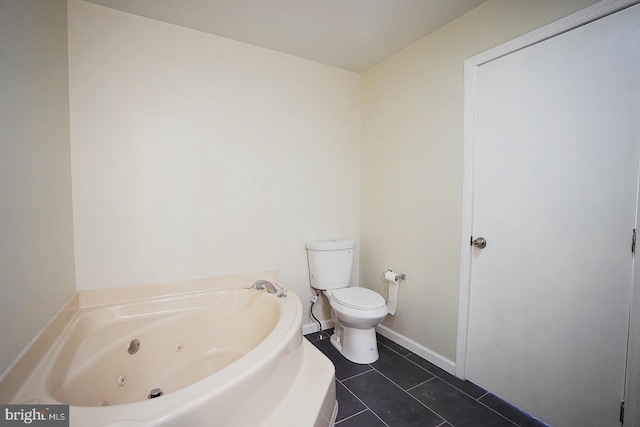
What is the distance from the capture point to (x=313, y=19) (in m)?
1.67

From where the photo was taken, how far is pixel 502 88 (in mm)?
1470

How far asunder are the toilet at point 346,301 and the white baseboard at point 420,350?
0.24m

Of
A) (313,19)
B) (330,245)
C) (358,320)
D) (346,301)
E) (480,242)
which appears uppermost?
(313,19)

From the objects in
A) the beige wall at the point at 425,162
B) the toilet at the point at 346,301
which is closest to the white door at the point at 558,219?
the beige wall at the point at 425,162

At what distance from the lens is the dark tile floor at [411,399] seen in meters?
1.37

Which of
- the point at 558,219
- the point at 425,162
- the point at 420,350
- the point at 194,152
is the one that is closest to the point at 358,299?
the point at 420,350

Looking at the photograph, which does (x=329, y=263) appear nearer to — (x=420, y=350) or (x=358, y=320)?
(x=358, y=320)

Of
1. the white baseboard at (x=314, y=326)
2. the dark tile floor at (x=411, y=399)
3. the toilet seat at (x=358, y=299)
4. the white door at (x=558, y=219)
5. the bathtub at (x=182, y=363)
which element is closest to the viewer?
the bathtub at (x=182, y=363)

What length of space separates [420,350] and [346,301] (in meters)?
0.69

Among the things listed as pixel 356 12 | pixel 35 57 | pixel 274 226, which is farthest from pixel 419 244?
pixel 35 57

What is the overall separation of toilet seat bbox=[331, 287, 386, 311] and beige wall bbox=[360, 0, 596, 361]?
0.30 m

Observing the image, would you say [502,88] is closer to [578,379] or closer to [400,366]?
A: [578,379]

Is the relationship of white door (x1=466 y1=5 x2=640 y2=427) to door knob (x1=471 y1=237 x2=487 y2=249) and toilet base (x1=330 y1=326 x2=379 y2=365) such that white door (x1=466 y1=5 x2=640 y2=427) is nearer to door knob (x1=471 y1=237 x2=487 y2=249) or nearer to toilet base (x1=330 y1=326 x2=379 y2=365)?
door knob (x1=471 y1=237 x2=487 y2=249)

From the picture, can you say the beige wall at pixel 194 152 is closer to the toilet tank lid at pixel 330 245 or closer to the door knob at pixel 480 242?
the toilet tank lid at pixel 330 245
